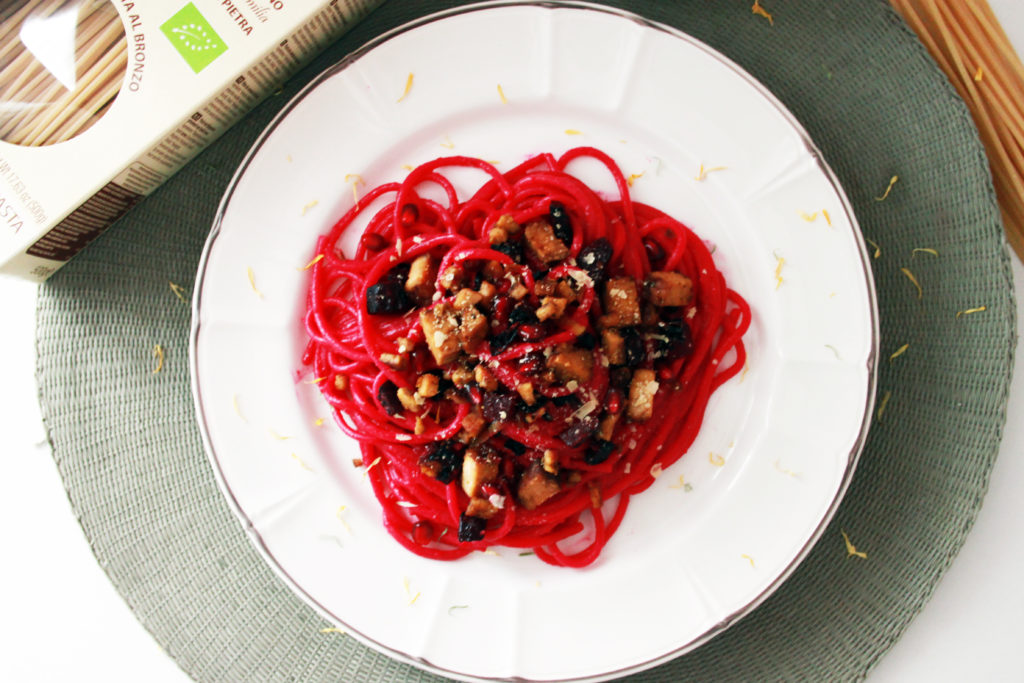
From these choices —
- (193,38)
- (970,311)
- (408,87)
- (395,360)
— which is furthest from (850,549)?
(193,38)

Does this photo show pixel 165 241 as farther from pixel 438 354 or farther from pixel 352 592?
pixel 352 592

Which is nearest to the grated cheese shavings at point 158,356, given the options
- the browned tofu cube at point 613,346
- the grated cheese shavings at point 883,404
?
the browned tofu cube at point 613,346

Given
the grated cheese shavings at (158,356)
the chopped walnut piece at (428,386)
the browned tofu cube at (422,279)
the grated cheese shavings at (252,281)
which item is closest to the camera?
the chopped walnut piece at (428,386)

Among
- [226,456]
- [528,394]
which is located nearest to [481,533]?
[528,394]

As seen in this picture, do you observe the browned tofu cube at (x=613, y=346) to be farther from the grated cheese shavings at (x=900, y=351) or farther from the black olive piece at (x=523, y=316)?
the grated cheese shavings at (x=900, y=351)

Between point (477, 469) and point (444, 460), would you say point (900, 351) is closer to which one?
point (477, 469)

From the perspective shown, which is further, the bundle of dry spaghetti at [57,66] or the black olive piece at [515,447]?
the black olive piece at [515,447]
